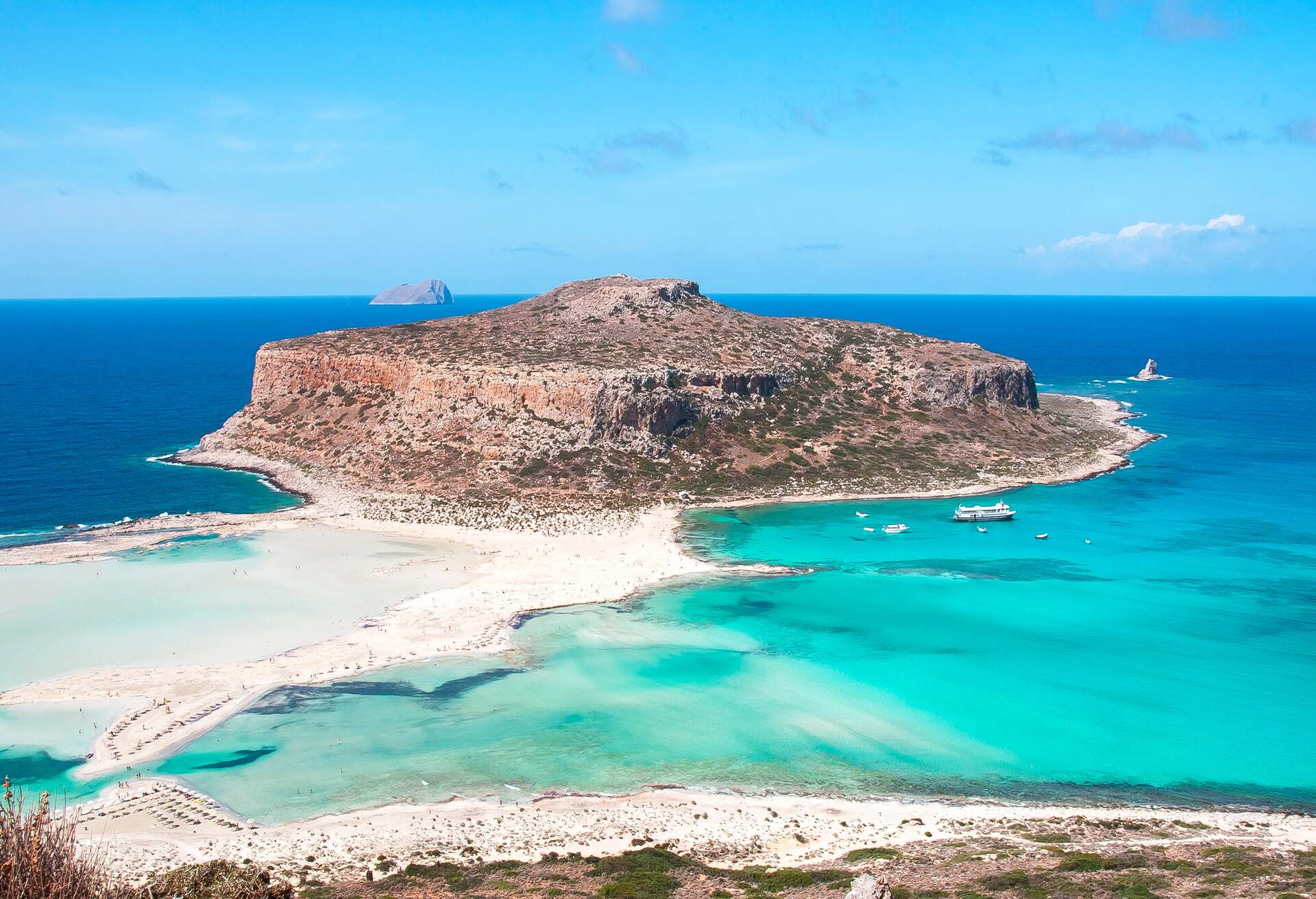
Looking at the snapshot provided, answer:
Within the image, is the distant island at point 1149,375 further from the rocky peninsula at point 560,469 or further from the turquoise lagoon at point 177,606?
the turquoise lagoon at point 177,606

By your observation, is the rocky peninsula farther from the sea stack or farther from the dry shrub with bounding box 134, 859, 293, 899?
the sea stack

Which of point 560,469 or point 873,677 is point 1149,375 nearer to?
point 560,469

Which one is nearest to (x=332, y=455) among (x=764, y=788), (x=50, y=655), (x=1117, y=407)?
(x=50, y=655)

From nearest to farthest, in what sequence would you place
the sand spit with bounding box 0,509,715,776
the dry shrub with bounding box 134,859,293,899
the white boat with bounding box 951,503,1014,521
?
1. the dry shrub with bounding box 134,859,293,899
2. the sand spit with bounding box 0,509,715,776
3. the white boat with bounding box 951,503,1014,521

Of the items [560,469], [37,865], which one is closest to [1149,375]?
[560,469]

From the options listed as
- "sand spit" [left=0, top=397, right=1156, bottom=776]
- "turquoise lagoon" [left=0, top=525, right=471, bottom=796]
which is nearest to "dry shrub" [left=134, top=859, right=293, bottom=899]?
"turquoise lagoon" [left=0, top=525, right=471, bottom=796]

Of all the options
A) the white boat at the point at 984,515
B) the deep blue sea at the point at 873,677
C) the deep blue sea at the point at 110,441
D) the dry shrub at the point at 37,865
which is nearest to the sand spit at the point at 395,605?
the deep blue sea at the point at 873,677
